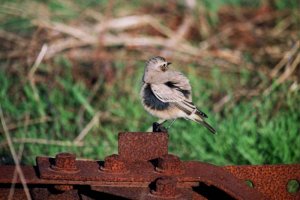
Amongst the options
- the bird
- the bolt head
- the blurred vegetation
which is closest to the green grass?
the blurred vegetation

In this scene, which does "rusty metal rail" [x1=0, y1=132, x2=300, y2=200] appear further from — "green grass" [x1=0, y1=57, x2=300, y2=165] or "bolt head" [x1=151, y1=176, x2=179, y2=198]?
"green grass" [x1=0, y1=57, x2=300, y2=165]

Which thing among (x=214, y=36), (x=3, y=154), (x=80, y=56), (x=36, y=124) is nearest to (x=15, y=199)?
(x=3, y=154)

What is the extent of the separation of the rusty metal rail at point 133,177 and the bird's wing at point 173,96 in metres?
1.25

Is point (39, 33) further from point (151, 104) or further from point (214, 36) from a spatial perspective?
point (151, 104)

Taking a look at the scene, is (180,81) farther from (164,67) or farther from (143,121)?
(143,121)

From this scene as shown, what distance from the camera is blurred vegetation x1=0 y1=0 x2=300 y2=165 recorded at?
503cm

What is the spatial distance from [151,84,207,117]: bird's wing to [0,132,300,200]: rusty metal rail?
1.25 metres

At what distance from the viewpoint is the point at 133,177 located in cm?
263

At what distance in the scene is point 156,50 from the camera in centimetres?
731

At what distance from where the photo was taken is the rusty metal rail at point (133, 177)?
2.58m

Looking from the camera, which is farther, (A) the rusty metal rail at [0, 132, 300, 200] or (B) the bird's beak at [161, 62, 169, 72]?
(B) the bird's beak at [161, 62, 169, 72]

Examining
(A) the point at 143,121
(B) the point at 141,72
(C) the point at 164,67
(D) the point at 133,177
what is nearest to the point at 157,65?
(C) the point at 164,67

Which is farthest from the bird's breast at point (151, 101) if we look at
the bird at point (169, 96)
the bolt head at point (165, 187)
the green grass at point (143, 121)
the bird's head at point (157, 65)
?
the bolt head at point (165, 187)

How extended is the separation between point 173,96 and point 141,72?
2.68 metres
